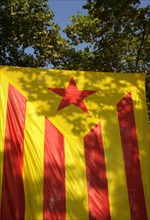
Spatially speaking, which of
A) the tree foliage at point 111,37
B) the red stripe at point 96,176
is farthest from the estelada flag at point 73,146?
the tree foliage at point 111,37

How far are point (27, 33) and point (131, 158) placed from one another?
7.64 metres

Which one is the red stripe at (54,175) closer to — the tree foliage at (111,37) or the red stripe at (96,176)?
the red stripe at (96,176)

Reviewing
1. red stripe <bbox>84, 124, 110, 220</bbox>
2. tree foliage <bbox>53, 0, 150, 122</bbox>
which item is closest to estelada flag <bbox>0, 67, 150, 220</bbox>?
red stripe <bbox>84, 124, 110, 220</bbox>

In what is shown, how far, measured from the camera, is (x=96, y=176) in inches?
232

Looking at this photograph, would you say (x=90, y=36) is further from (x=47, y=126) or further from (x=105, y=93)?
(x=47, y=126)

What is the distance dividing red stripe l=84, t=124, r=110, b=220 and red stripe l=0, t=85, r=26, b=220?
1387 mm

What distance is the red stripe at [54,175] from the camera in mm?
5453

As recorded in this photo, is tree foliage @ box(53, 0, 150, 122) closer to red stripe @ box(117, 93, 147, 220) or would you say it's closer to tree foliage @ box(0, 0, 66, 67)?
tree foliage @ box(0, 0, 66, 67)

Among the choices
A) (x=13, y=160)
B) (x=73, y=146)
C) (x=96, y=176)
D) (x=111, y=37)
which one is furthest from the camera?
(x=111, y=37)

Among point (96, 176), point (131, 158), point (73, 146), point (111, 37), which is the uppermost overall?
point (111, 37)

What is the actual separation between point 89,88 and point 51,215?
3036 millimetres

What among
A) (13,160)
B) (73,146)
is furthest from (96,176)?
(13,160)

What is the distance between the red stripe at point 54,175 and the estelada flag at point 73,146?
19 mm

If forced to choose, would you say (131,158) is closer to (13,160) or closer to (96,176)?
(96,176)
